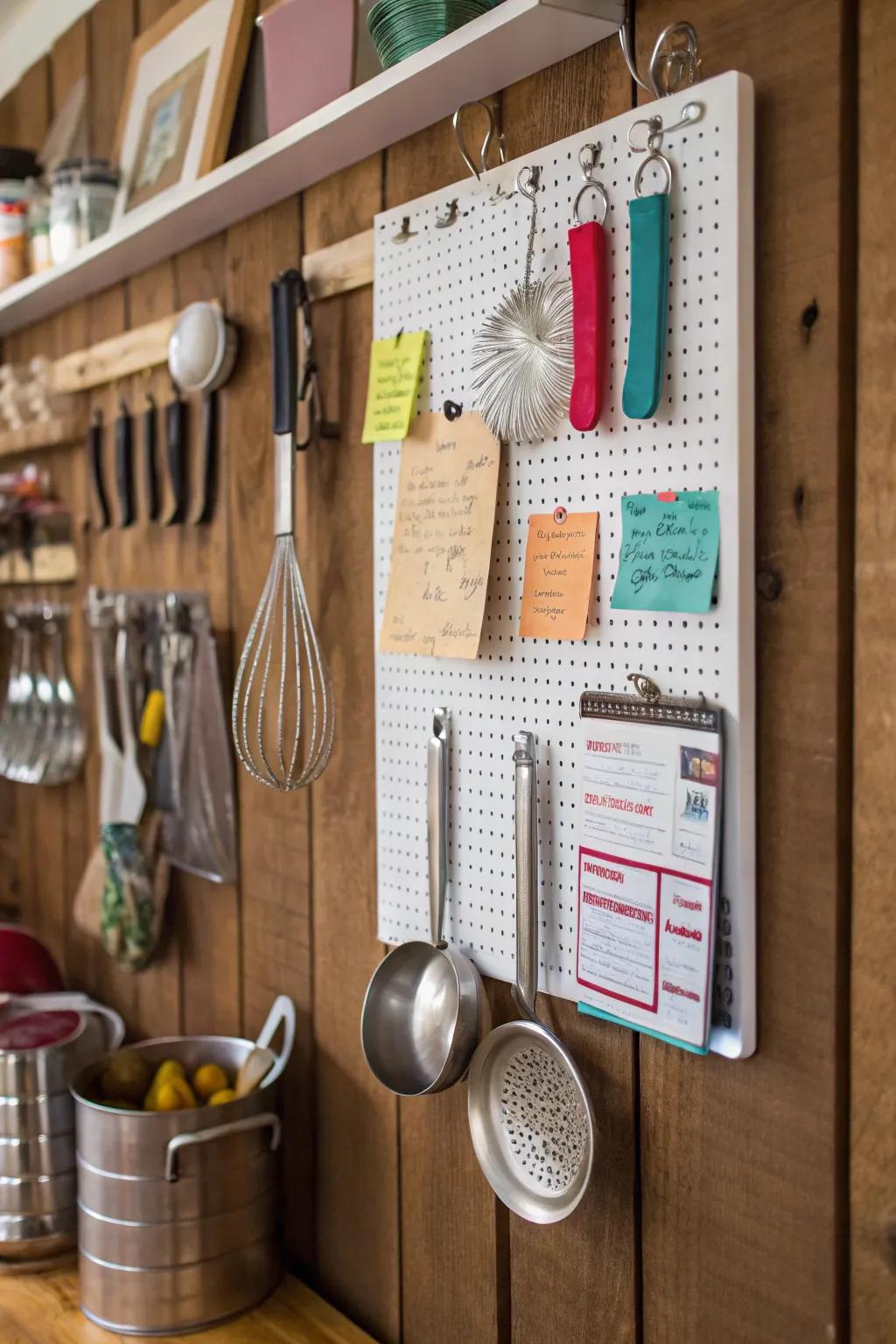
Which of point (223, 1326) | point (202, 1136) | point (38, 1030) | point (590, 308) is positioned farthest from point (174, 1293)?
point (590, 308)

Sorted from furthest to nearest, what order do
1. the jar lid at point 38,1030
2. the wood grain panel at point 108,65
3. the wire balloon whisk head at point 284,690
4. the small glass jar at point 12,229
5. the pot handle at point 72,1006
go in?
the small glass jar at point 12,229 → the wood grain panel at point 108,65 → the pot handle at point 72,1006 → the jar lid at point 38,1030 → the wire balloon whisk head at point 284,690

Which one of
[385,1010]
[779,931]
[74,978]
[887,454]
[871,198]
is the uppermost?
[871,198]

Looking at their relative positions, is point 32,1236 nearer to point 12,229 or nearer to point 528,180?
point 528,180

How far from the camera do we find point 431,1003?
1.13 meters

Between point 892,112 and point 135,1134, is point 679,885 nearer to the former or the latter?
point 892,112

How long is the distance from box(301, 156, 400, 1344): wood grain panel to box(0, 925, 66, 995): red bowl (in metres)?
0.58

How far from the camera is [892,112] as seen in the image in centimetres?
77

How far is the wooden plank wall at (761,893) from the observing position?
80cm

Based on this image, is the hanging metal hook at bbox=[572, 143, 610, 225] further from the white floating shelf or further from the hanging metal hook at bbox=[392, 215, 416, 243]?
the hanging metal hook at bbox=[392, 215, 416, 243]

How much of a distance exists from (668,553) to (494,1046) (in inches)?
17.8

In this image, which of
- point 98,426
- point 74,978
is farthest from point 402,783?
point 74,978

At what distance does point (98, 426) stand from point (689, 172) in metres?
1.11

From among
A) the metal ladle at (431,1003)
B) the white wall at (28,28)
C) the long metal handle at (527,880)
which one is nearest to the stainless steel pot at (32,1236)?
the metal ladle at (431,1003)

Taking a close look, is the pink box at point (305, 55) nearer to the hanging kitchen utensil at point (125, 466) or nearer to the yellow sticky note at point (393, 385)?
the yellow sticky note at point (393, 385)
